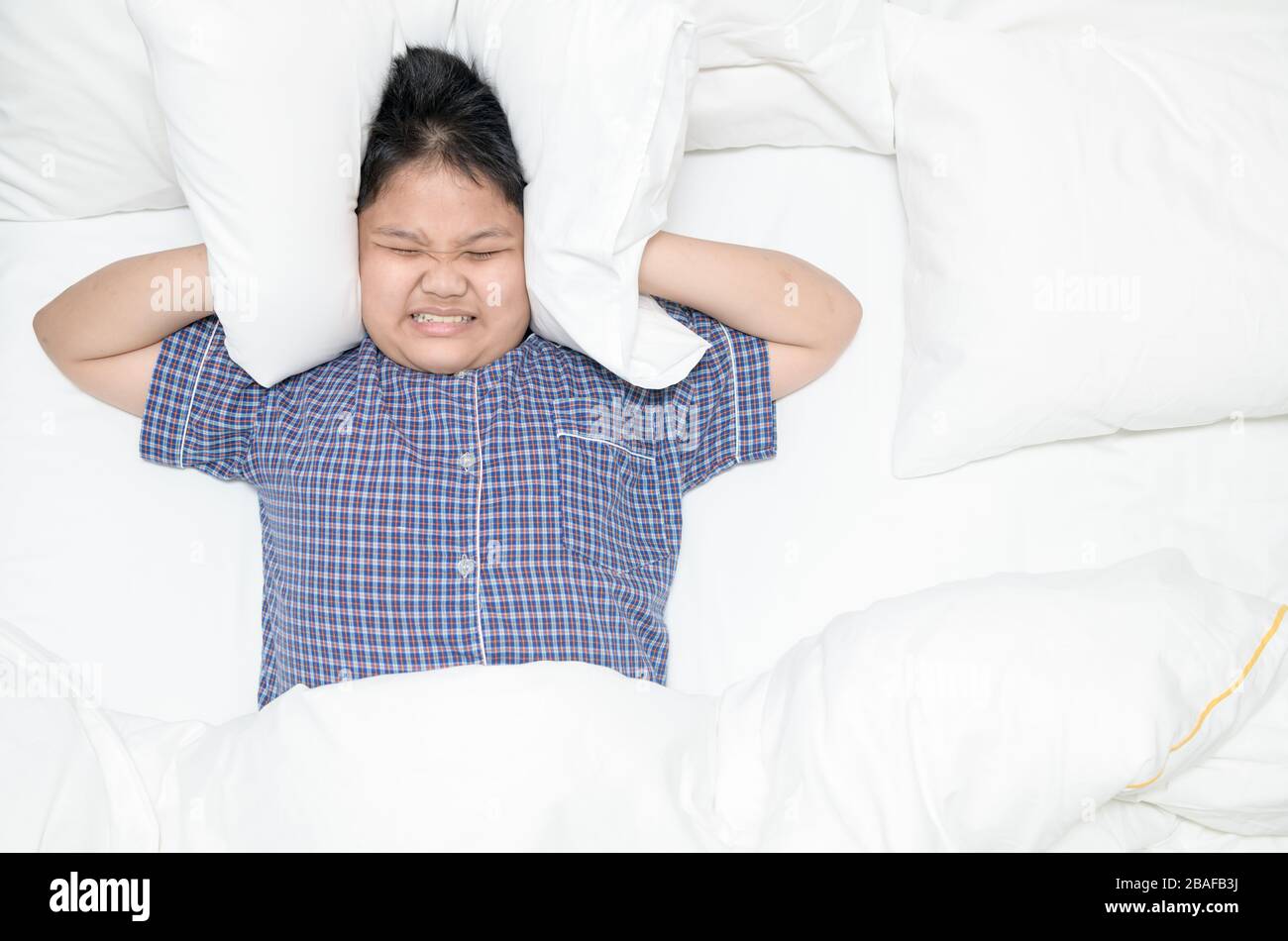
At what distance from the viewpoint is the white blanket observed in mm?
931

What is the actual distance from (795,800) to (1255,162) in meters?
0.84

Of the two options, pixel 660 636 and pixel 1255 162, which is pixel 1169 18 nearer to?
pixel 1255 162

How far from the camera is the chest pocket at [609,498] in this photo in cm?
123

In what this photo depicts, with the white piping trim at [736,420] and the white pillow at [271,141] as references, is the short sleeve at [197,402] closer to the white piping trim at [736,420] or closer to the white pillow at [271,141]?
the white pillow at [271,141]

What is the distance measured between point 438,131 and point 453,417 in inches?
12.1

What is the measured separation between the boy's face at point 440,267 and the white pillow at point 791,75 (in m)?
0.31

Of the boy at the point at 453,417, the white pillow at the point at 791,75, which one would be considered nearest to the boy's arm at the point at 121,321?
the boy at the point at 453,417

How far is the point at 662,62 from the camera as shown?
113 cm

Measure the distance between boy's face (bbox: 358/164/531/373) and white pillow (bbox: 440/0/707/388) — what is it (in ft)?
0.11

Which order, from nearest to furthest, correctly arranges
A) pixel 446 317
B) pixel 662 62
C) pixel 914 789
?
pixel 914 789 < pixel 662 62 < pixel 446 317

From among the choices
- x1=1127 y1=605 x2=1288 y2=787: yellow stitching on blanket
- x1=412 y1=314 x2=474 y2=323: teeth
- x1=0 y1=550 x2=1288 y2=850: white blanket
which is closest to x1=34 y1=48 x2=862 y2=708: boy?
x1=412 y1=314 x2=474 y2=323: teeth

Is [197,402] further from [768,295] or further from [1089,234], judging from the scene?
[1089,234]

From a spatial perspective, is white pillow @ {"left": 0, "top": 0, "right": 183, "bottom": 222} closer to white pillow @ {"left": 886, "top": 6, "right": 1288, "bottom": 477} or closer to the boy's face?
the boy's face
